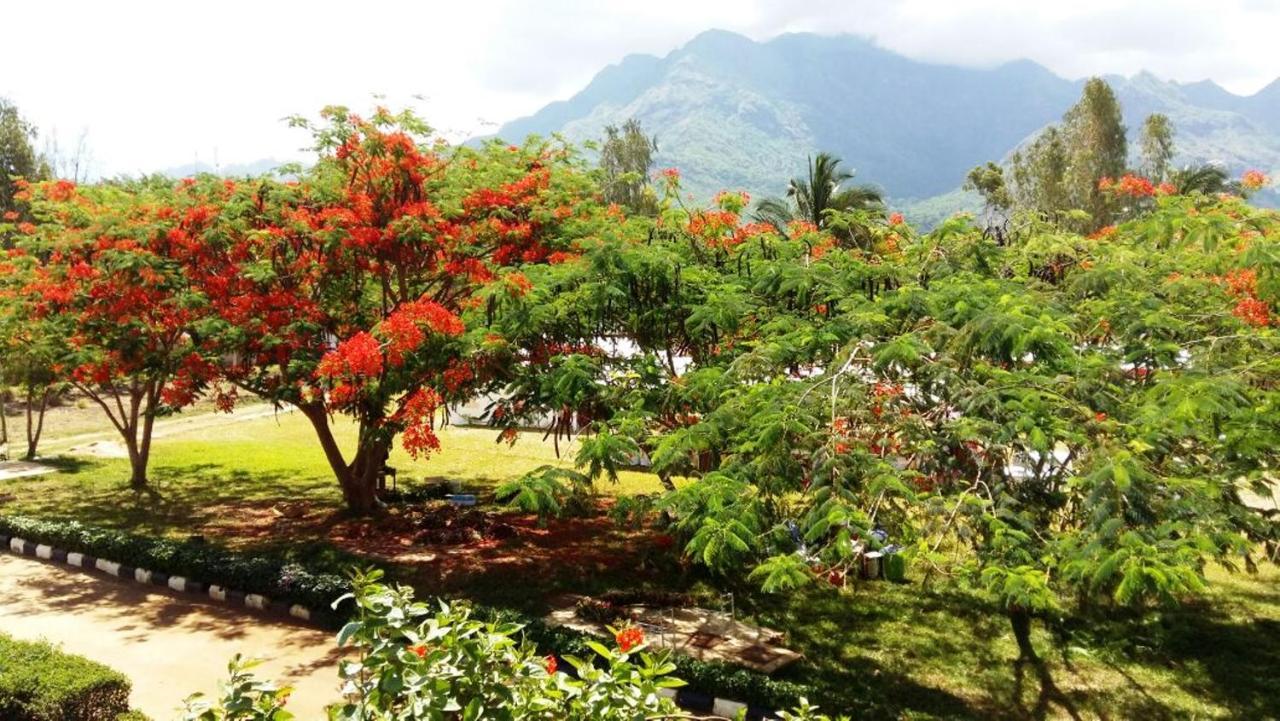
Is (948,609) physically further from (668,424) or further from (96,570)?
(96,570)

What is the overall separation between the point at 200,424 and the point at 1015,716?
2599cm

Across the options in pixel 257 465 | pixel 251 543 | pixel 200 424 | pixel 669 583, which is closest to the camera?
pixel 669 583

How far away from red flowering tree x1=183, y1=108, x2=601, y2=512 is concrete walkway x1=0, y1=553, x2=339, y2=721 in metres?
3.05

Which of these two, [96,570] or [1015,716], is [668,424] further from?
[96,570]

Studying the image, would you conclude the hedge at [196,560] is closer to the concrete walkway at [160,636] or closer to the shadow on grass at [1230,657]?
the concrete walkway at [160,636]

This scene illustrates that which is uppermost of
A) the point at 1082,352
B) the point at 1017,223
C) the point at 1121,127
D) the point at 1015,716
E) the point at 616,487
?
the point at 1121,127

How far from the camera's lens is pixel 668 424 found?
10398mm

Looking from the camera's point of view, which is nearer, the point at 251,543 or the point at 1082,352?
the point at 1082,352

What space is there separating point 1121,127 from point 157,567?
4084 cm

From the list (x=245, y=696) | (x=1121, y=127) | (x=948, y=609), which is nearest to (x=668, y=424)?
(x=948, y=609)

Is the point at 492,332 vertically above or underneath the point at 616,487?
above

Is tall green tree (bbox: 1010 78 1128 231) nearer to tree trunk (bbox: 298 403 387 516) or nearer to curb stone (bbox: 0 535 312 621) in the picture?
tree trunk (bbox: 298 403 387 516)

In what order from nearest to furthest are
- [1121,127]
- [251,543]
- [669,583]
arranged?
[669,583], [251,543], [1121,127]

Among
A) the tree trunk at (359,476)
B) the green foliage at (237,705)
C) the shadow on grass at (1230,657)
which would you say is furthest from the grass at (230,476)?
the green foliage at (237,705)
